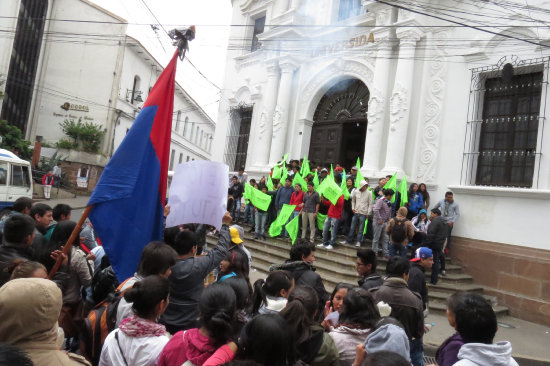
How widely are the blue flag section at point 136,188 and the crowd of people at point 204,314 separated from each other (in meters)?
0.28

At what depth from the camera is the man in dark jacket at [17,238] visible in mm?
3383

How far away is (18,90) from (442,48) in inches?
1027

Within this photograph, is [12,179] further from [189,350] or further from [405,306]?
[405,306]

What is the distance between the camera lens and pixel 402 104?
10.4 m

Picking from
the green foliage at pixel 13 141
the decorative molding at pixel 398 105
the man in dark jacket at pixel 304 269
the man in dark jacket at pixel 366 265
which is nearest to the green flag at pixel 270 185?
the decorative molding at pixel 398 105

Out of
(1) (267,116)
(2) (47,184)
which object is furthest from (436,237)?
(2) (47,184)

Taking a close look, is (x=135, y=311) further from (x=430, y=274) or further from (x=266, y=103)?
(x=266, y=103)

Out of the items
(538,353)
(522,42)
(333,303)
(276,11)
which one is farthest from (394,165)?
(276,11)

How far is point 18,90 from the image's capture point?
2553 cm

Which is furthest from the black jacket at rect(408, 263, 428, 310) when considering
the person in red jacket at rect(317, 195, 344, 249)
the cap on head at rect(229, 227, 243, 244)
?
the person in red jacket at rect(317, 195, 344, 249)

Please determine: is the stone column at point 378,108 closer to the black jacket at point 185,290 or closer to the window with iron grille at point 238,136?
the window with iron grille at point 238,136

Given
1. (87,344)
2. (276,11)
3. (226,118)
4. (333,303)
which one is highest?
(276,11)

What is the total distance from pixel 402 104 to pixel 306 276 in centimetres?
785

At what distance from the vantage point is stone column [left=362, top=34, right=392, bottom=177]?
11.0 meters
